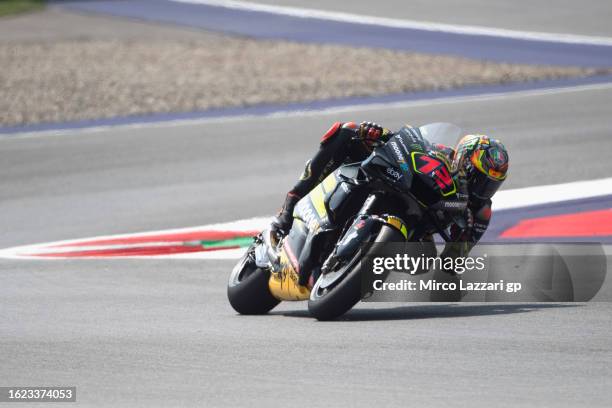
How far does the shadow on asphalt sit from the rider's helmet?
0.67 metres

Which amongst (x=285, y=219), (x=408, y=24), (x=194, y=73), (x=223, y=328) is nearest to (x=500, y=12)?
(x=408, y=24)

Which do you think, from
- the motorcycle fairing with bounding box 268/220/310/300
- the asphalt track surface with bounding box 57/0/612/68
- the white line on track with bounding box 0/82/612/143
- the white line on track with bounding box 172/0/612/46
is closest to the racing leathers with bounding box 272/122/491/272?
the motorcycle fairing with bounding box 268/220/310/300

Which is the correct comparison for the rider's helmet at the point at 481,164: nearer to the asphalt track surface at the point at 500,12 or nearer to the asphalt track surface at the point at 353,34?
the asphalt track surface at the point at 353,34

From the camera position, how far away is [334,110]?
16047mm

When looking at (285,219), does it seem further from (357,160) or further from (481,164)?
(481,164)

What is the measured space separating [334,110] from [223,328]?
9.57 meters

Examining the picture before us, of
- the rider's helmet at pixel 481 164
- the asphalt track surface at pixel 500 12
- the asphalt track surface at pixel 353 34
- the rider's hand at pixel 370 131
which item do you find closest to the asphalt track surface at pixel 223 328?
the rider's helmet at pixel 481 164

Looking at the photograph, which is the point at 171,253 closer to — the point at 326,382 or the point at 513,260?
the point at 513,260

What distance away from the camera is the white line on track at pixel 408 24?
792 inches

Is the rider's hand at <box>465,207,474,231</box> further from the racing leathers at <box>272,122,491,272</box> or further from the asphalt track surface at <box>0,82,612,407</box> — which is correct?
the asphalt track surface at <box>0,82,612,407</box>

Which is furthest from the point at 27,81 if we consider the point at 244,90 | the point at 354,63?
the point at 354,63

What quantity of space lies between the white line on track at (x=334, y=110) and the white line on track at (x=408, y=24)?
325 centimetres

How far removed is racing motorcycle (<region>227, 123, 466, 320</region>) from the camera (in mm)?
6426

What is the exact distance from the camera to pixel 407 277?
678 cm
